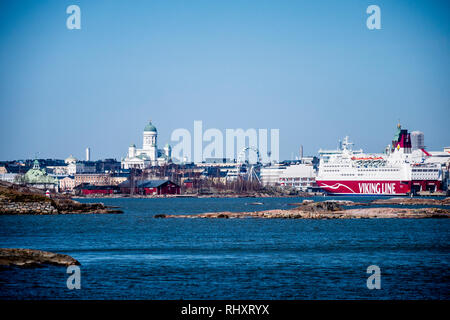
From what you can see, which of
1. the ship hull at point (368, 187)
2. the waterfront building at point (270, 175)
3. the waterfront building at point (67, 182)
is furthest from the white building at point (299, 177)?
the waterfront building at point (67, 182)

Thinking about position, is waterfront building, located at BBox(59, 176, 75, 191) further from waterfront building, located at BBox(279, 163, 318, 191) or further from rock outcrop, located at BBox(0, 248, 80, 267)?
rock outcrop, located at BBox(0, 248, 80, 267)

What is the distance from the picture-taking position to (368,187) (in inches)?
4803

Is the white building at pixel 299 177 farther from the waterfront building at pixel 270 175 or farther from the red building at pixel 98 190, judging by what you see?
the red building at pixel 98 190

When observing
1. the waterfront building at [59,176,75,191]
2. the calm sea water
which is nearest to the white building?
the waterfront building at [59,176,75,191]

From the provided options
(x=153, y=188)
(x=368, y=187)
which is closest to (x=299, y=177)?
(x=153, y=188)

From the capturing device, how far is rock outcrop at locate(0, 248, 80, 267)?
24.6 metres

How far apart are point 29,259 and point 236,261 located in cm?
738

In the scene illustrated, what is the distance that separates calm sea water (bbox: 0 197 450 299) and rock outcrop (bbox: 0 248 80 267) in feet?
2.24

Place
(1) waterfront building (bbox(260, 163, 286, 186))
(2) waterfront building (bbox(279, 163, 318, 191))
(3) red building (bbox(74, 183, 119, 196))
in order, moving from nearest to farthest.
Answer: (3) red building (bbox(74, 183, 119, 196)), (2) waterfront building (bbox(279, 163, 318, 191)), (1) waterfront building (bbox(260, 163, 286, 186))

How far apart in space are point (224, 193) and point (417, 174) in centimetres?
4108

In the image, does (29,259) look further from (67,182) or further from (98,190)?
(67,182)

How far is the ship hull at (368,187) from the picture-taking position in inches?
4754

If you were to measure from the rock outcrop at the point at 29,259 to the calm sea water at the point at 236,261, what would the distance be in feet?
2.24
